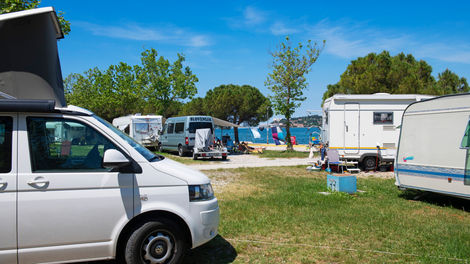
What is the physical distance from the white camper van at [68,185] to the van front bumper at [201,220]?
0.04ft

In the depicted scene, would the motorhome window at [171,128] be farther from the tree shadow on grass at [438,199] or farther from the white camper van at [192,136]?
the tree shadow on grass at [438,199]

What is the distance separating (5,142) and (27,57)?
945 millimetres

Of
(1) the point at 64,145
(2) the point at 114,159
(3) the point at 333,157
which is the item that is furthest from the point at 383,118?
(1) the point at 64,145

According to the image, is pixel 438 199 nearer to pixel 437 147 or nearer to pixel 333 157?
pixel 437 147

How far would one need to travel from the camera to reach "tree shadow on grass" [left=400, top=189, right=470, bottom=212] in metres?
7.23

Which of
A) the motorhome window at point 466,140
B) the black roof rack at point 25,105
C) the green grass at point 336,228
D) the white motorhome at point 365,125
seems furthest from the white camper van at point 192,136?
the black roof rack at point 25,105

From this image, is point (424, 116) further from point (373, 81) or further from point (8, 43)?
point (373, 81)

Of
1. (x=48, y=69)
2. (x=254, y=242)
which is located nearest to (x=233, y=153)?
(x=254, y=242)

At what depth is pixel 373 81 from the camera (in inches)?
922

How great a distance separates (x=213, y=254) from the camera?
4422 millimetres

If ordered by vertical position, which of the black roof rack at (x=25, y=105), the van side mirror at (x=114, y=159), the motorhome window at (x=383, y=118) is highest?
the motorhome window at (x=383, y=118)

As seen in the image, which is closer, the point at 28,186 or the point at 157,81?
the point at 28,186

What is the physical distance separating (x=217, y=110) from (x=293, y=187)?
2678 centimetres

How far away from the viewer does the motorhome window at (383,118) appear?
13.6 m
